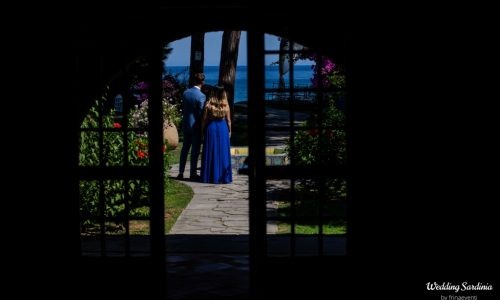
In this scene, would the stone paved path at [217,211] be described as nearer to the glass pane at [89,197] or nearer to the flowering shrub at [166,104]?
the glass pane at [89,197]

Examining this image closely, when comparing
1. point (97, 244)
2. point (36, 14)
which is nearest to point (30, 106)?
point (36, 14)

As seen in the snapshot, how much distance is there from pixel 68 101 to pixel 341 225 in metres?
4.99

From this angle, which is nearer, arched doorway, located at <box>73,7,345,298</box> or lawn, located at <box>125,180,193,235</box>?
arched doorway, located at <box>73,7,345,298</box>

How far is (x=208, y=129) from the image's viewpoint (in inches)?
516

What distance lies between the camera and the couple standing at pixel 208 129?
42.9 ft

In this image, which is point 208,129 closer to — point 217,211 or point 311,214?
point 217,211

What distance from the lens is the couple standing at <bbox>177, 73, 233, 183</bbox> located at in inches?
515

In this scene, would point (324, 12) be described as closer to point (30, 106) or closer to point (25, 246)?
point (30, 106)

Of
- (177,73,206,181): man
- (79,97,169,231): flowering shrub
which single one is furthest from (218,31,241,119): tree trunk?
(79,97,169,231): flowering shrub

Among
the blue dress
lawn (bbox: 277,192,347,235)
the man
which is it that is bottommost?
lawn (bbox: 277,192,347,235)

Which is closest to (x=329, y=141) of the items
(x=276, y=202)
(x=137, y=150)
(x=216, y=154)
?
(x=276, y=202)

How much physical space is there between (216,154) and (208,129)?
1.58 feet

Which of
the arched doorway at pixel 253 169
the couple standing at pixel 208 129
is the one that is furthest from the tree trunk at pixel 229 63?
the arched doorway at pixel 253 169

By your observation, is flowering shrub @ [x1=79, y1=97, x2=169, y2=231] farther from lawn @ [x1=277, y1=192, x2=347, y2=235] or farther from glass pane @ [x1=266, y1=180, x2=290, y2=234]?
lawn @ [x1=277, y1=192, x2=347, y2=235]
